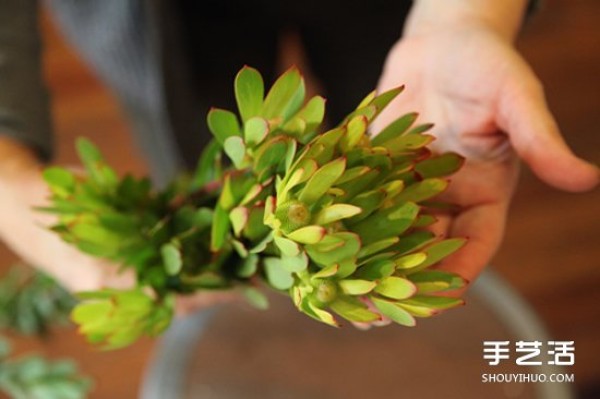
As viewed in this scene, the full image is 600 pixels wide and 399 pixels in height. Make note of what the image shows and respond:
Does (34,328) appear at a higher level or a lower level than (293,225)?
lower

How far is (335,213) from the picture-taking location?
358 millimetres

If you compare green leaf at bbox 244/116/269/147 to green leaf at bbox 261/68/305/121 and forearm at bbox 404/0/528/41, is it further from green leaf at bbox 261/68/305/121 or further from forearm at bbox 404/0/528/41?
forearm at bbox 404/0/528/41

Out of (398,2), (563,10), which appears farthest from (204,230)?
(563,10)

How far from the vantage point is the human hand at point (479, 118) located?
465mm

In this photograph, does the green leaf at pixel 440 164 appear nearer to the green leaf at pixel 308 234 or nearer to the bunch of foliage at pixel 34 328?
the green leaf at pixel 308 234

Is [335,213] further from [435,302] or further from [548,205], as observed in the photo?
[548,205]

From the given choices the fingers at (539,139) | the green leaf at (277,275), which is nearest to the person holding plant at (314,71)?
the fingers at (539,139)

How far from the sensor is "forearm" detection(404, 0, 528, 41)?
1.78 ft

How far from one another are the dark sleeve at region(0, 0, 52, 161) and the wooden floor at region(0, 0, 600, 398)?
1.50 feet

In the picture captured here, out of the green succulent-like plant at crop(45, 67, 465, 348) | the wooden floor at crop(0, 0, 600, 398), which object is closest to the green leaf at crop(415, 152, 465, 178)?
the green succulent-like plant at crop(45, 67, 465, 348)

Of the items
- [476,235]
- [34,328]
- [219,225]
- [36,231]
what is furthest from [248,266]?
[34,328]

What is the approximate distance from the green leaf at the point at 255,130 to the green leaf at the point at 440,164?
3.7 inches

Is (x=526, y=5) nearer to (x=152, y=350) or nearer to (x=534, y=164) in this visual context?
(x=534, y=164)

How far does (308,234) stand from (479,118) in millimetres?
202
